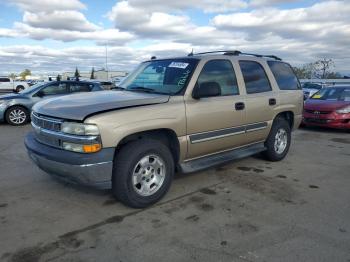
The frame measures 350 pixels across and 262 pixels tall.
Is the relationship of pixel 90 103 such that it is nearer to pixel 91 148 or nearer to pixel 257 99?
pixel 91 148

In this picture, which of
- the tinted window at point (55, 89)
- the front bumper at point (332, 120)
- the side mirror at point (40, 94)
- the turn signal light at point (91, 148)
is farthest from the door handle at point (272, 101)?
the side mirror at point (40, 94)

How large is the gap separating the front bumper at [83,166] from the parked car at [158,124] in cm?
1

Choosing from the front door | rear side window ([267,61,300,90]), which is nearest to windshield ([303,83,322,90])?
rear side window ([267,61,300,90])

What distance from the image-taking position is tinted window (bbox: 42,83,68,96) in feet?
38.5

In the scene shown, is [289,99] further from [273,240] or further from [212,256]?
[212,256]

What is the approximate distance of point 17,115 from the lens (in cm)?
1127

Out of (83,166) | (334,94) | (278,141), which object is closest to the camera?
(83,166)

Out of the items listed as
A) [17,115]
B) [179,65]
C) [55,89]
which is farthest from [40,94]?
[179,65]

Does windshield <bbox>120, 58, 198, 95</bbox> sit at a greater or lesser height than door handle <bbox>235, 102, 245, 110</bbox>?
greater

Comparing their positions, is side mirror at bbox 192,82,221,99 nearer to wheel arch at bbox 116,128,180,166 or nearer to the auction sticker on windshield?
the auction sticker on windshield

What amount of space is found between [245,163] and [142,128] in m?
2.95

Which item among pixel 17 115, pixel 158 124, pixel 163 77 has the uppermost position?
pixel 163 77

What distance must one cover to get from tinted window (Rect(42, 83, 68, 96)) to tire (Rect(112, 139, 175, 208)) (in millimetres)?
8716

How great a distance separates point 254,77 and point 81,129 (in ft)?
10.6
